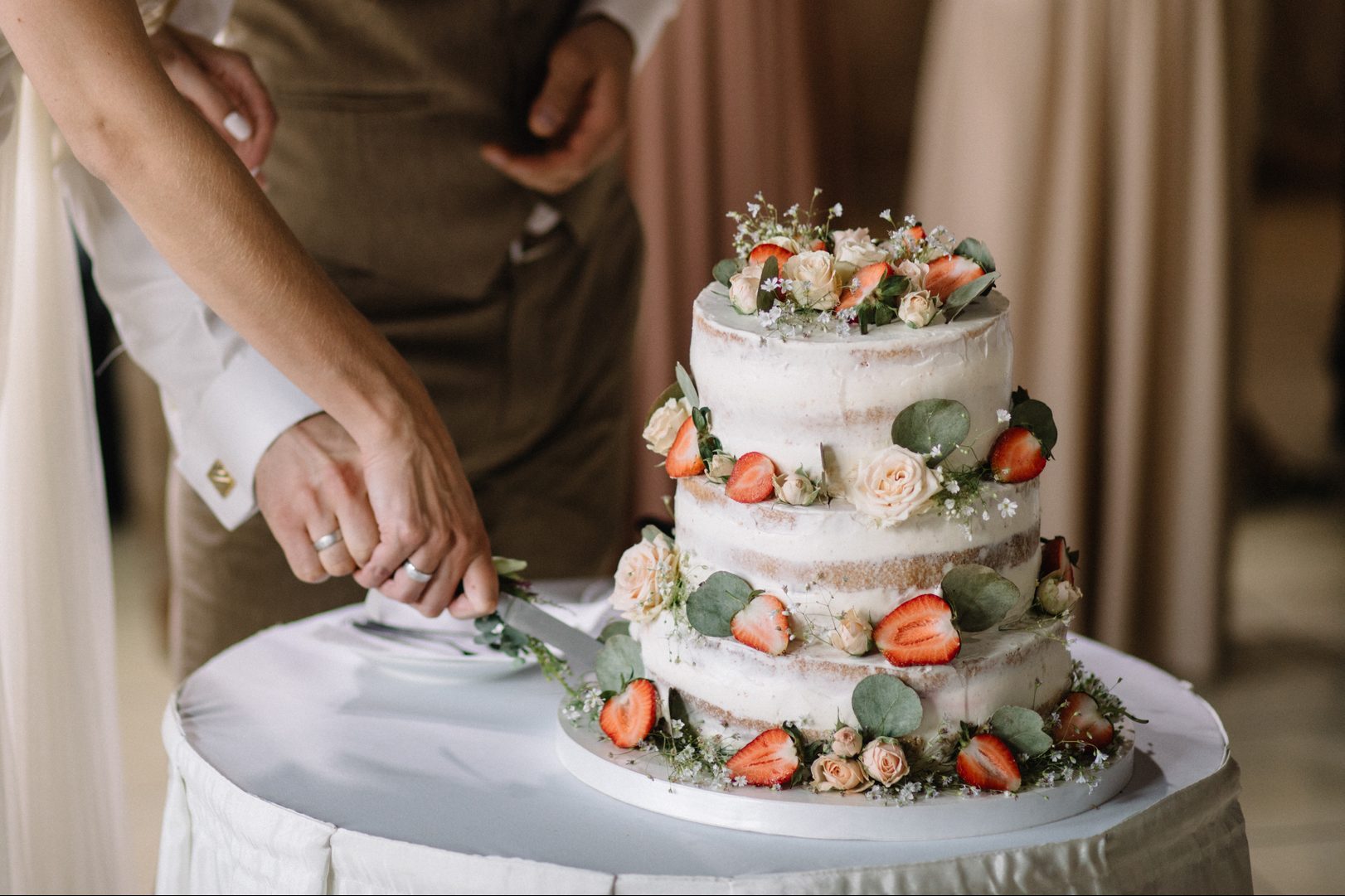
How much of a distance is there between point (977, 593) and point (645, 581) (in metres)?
0.32

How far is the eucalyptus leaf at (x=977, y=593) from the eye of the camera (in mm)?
1270

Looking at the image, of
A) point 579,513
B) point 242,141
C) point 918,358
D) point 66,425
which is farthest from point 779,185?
point 918,358

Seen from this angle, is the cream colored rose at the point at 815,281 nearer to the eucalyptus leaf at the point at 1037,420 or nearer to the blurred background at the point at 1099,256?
the eucalyptus leaf at the point at 1037,420

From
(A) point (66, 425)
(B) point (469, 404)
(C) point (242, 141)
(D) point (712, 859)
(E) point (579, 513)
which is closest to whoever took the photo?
(D) point (712, 859)

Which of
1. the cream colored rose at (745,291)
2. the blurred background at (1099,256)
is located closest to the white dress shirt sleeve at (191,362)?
the cream colored rose at (745,291)

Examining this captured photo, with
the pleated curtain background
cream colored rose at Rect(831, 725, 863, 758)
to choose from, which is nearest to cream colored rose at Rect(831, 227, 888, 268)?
cream colored rose at Rect(831, 725, 863, 758)

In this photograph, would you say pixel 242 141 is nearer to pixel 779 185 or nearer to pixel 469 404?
pixel 469 404

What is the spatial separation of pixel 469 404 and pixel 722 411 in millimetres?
1218

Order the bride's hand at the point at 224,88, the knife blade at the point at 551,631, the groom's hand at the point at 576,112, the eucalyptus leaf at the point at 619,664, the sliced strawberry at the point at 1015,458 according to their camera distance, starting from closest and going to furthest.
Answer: the sliced strawberry at the point at 1015,458, the eucalyptus leaf at the point at 619,664, the knife blade at the point at 551,631, the bride's hand at the point at 224,88, the groom's hand at the point at 576,112

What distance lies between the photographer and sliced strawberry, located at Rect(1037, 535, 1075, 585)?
55.2 inches

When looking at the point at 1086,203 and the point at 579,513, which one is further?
the point at 1086,203

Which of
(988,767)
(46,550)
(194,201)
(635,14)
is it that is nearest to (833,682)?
(988,767)

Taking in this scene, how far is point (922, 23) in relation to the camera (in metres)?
4.79

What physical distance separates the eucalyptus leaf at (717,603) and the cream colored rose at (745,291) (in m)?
0.25
